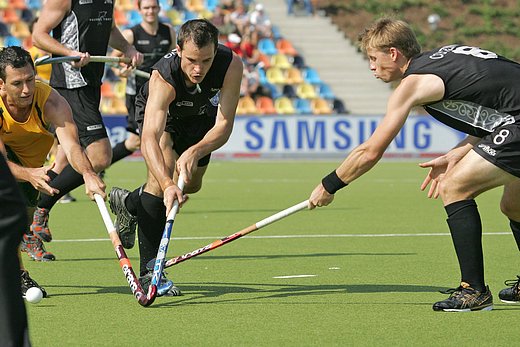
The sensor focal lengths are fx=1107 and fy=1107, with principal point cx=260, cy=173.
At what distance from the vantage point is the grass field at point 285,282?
16.6 feet

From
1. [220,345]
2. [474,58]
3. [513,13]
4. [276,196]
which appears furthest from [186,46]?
[513,13]

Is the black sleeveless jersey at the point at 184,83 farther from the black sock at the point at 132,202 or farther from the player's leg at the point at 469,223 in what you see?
the player's leg at the point at 469,223

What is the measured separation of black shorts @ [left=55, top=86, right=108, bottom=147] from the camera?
8.38m

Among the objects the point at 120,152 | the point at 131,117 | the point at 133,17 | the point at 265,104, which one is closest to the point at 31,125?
the point at 131,117

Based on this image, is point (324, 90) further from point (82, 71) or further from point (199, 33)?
point (199, 33)

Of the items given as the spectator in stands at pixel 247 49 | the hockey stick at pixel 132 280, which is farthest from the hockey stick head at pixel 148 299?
the spectator in stands at pixel 247 49

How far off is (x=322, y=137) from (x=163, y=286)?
559 inches

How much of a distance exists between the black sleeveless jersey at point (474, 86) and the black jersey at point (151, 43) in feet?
21.4

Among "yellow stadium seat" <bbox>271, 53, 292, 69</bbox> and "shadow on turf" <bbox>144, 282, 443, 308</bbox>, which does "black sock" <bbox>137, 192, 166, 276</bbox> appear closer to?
"shadow on turf" <bbox>144, 282, 443, 308</bbox>

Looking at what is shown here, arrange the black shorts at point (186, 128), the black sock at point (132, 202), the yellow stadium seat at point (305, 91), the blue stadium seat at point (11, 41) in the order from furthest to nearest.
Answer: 1. the yellow stadium seat at point (305, 91)
2. the blue stadium seat at point (11, 41)
3. the black sock at point (132, 202)
4. the black shorts at point (186, 128)

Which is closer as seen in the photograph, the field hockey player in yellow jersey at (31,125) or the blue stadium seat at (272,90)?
the field hockey player in yellow jersey at (31,125)

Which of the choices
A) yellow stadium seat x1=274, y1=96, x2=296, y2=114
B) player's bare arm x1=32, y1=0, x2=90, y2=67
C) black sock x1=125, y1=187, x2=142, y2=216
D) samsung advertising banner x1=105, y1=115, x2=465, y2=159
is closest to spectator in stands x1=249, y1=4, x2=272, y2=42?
yellow stadium seat x1=274, y1=96, x2=296, y2=114

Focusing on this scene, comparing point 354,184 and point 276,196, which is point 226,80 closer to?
point 276,196

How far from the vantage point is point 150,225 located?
655cm
